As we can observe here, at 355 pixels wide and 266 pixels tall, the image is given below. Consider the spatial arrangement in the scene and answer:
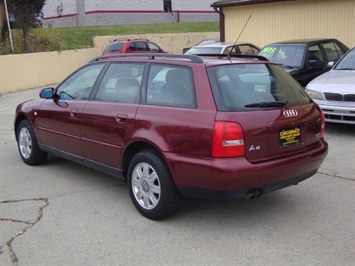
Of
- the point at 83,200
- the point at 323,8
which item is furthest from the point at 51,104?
the point at 323,8

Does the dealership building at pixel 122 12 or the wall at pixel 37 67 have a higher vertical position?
the dealership building at pixel 122 12

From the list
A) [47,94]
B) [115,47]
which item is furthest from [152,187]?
[115,47]

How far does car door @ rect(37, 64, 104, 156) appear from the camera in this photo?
5152 millimetres

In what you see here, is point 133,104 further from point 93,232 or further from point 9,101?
point 9,101

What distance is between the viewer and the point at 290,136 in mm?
3982

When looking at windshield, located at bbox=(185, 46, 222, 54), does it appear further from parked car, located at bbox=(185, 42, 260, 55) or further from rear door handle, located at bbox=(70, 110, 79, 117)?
rear door handle, located at bbox=(70, 110, 79, 117)

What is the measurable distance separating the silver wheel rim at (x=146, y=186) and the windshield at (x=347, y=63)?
20.1 feet

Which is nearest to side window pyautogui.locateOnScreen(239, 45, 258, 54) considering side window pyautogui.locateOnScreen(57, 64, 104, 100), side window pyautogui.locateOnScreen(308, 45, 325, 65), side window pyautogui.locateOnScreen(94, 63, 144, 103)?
side window pyautogui.locateOnScreen(308, 45, 325, 65)

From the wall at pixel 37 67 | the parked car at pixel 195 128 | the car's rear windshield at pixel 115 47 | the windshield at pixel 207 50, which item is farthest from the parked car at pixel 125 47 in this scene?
the parked car at pixel 195 128

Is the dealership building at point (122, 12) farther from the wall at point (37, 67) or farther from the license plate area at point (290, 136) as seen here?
the license plate area at point (290, 136)

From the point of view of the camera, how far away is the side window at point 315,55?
10328mm

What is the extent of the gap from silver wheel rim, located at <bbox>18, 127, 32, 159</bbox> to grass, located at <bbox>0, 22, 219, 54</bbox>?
1065cm

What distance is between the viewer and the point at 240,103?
383cm

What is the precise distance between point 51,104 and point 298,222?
11.3 feet
